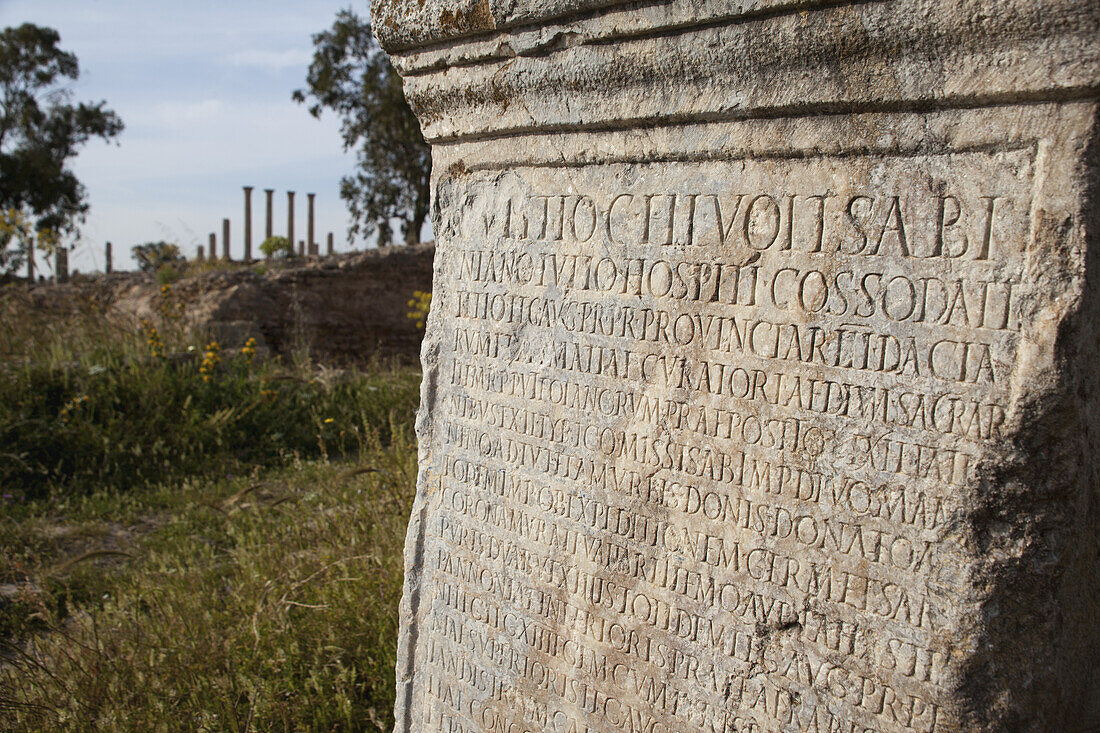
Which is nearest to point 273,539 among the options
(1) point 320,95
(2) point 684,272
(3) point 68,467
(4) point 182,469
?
(4) point 182,469

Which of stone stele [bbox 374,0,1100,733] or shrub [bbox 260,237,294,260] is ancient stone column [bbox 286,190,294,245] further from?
stone stele [bbox 374,0,1100,733]

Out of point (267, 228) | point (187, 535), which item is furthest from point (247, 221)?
point (187, 535)

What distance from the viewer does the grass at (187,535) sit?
8.73ft

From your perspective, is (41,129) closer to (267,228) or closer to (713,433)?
(267,228)

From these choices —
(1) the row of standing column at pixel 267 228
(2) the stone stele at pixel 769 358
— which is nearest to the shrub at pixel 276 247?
(1) the row of standing column at pixel 267 228

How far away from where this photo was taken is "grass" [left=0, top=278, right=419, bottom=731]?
105 inches

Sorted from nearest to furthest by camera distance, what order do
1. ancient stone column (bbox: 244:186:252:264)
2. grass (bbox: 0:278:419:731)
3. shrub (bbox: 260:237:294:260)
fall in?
grass (bbox: 0:278:419:731), shrub (bbox: 260:237:294:260), ancient stone column (bbox: 244:186:252:264)

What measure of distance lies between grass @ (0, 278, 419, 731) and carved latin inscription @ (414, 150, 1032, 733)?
78 cm

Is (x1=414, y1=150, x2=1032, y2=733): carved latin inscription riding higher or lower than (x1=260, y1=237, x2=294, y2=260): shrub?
lower

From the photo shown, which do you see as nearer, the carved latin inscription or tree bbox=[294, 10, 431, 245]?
the carved latin inscription

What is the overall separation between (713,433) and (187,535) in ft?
11.7

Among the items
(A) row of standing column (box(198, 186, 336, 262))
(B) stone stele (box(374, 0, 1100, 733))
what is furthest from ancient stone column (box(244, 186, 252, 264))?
(B) stone stele (box(374, 0, 1100, 733))

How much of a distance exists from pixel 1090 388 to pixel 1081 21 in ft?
2.08

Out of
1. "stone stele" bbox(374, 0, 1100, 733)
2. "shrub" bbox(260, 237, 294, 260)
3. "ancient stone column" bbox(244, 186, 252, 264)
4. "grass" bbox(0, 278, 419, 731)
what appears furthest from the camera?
"ancient stone column" bbox(244, 186, 252, 264)
